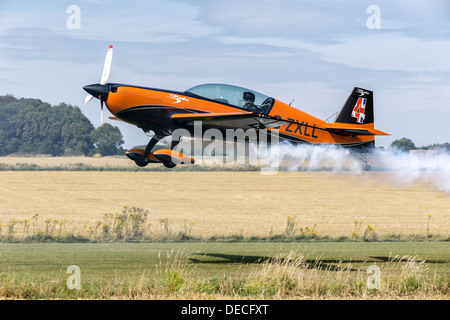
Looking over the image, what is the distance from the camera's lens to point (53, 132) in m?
107

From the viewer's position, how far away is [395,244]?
38.8m

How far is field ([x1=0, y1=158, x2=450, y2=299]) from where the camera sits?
816 inches

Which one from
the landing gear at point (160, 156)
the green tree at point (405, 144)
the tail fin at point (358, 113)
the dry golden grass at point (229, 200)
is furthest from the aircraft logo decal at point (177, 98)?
the green tree at point (405, 144)

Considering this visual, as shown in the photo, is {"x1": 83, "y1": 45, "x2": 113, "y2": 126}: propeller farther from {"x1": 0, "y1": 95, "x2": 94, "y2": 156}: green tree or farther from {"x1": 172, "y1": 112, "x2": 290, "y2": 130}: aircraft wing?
{"x1": 0, "y1": 95, "x2": 94, "y2": 156}: green tree

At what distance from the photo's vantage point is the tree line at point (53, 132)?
9812 centimetres

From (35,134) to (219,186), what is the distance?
48.6 meters

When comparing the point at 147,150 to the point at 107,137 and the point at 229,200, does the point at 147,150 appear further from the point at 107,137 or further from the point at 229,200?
the point at 107,137

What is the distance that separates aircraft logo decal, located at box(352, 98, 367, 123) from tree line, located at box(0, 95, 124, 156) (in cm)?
6367

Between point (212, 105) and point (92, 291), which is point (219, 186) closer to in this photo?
point (212, 105)

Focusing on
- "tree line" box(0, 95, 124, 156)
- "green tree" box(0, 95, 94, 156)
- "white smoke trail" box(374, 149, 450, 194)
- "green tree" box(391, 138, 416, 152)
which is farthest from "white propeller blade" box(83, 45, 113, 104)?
"green tree" box(0, 95, 94, 156)

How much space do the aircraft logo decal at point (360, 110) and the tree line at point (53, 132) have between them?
63670mm

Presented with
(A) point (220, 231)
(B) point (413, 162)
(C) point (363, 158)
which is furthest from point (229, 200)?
(C) point (363, 158)

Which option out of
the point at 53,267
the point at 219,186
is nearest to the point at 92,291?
the point at 53,267
